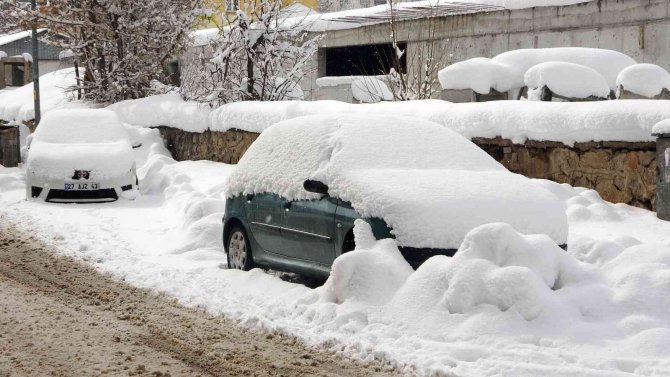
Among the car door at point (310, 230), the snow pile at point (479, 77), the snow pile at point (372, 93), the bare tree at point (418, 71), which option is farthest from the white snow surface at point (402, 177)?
the snow pile at point (372, 93)

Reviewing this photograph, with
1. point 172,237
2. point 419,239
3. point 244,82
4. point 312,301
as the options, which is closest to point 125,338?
point 312,301

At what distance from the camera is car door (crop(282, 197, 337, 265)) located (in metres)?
8.23

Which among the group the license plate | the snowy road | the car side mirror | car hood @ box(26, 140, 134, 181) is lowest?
the snowy road

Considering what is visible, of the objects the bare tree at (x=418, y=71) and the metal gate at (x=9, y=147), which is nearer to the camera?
the bare tree at (x=418, y=71)

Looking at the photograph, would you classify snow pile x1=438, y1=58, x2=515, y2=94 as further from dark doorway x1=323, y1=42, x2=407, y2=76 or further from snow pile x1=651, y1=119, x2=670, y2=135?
dark doorway x1=323, y1=42, x2=407, y2=76

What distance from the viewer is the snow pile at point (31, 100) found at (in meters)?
28.1

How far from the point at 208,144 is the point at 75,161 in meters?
4.83

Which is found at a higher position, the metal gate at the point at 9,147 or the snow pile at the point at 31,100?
the snow pile at the point at 31,100

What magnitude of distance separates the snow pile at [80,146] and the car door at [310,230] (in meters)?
7.56

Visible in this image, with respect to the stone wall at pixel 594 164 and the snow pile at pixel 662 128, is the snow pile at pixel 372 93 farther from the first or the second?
the snow pile at pixel 662 128

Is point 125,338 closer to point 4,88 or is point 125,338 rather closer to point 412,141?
point 412,141

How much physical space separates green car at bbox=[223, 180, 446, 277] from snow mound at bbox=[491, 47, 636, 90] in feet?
24.4

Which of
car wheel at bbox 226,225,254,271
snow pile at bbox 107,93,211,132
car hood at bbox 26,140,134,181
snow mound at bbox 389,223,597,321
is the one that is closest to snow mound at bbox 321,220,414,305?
snow mound at bbox 389,223,597,321

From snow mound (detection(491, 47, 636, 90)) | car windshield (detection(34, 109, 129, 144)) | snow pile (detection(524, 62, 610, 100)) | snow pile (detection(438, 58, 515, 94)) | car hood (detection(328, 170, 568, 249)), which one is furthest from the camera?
car windshield (detection(34, 109, 129, 144))
